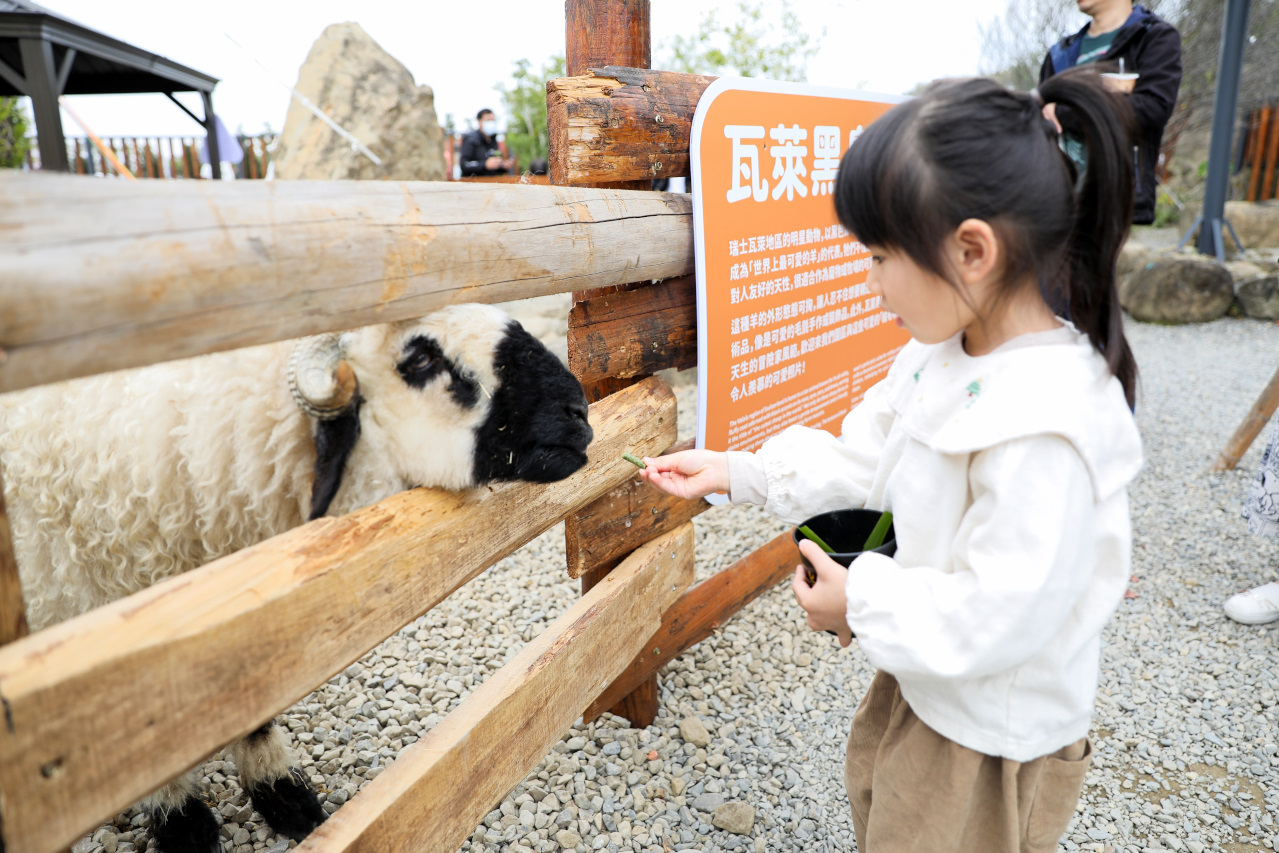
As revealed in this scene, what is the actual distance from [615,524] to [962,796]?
137 cm

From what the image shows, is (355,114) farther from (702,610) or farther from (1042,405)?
(1042,405)

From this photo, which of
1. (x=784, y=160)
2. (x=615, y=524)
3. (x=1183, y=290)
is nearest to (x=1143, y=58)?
(x=784, y=160)

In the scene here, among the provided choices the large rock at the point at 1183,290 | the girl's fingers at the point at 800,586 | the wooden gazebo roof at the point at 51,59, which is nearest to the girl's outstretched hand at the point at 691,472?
the girl's fingers at the point at 800,586

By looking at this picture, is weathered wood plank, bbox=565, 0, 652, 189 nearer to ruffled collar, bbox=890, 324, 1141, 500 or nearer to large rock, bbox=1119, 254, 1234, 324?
ruffled collar, bbox=890, 324, 1141, 500

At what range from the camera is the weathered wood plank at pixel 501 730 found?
4.88 ft

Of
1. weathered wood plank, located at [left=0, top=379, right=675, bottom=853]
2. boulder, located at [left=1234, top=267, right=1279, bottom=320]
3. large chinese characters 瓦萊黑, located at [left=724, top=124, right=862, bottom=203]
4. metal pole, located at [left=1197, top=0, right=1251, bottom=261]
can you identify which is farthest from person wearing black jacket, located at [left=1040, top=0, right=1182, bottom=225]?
metal pole, located at [left=1197, top=0, right=1251, bottom=261]

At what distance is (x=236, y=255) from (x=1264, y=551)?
512cm

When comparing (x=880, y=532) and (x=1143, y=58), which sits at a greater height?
(x=1143, y=58)

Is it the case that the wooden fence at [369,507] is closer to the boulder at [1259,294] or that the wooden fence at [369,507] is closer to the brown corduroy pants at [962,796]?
the brown corduroy pants at [962,796]

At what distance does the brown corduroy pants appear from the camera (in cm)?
138

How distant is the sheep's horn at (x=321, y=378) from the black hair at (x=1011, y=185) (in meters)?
1.03

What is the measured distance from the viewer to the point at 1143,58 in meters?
3.77

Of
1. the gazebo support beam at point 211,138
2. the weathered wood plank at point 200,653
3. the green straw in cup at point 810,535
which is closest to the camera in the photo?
the weathered wood plank at point 200,653

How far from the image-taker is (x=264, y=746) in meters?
2.42
